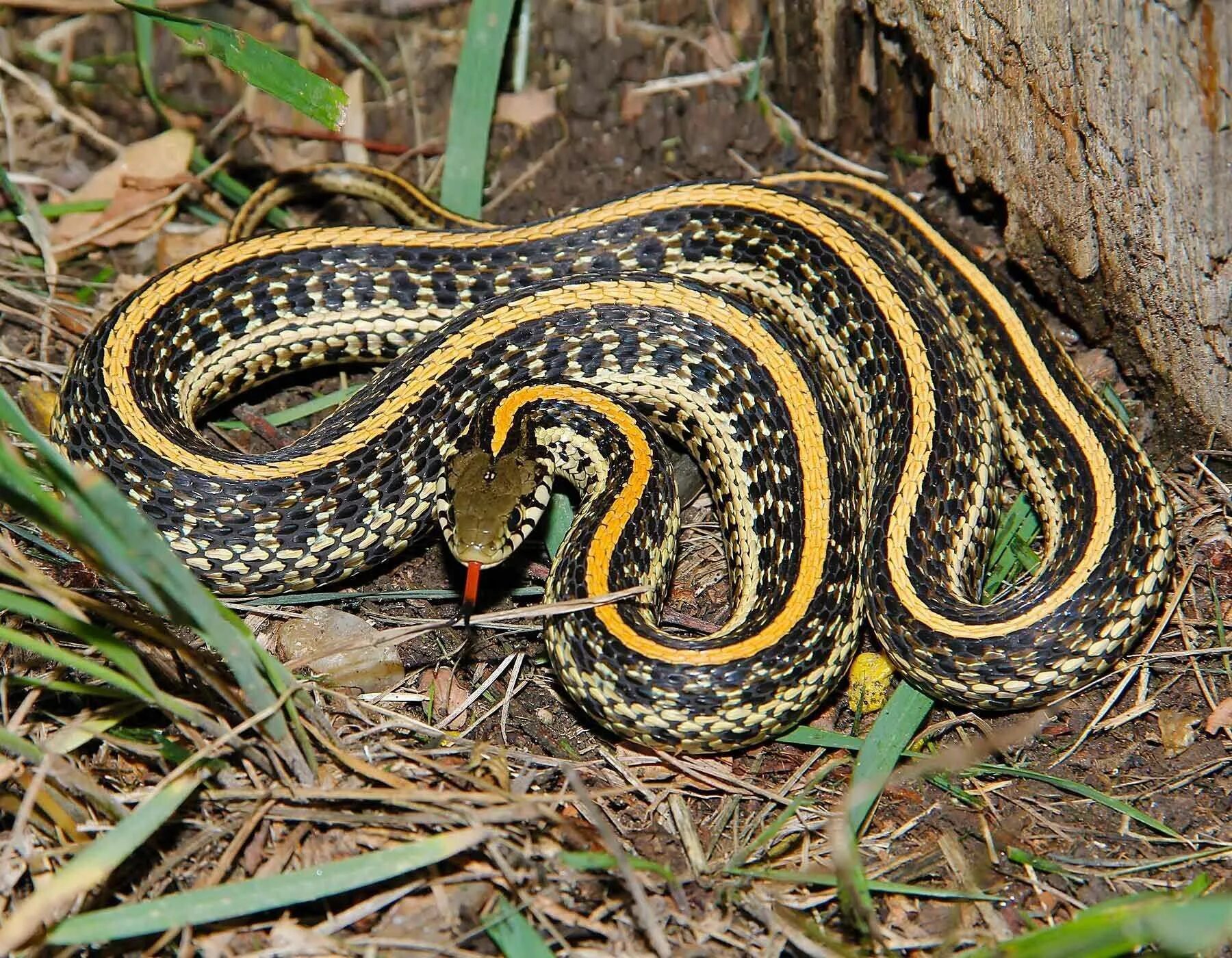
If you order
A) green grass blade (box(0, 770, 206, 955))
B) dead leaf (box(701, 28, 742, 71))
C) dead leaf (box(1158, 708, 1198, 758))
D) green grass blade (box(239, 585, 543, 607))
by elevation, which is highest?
dead leaf (box(701, 28, 742, 71))

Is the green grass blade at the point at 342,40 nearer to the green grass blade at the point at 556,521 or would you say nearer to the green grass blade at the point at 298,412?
the green grass blade at the point at 298,412

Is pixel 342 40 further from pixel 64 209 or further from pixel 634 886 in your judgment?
pixel 634 886

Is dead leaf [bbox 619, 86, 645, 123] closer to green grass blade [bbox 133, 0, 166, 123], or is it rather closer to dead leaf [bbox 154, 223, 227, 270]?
dead leaf [bbox 154, 223, 227, 270]

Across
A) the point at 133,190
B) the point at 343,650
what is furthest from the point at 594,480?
the point at 133,190

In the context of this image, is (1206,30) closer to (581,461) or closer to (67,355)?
(581,461)

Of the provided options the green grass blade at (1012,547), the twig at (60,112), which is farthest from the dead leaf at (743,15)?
the twig at (60,112)

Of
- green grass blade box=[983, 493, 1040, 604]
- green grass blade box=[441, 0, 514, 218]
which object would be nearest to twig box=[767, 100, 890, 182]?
green grass blade box=[441, 0, 514, 218]
